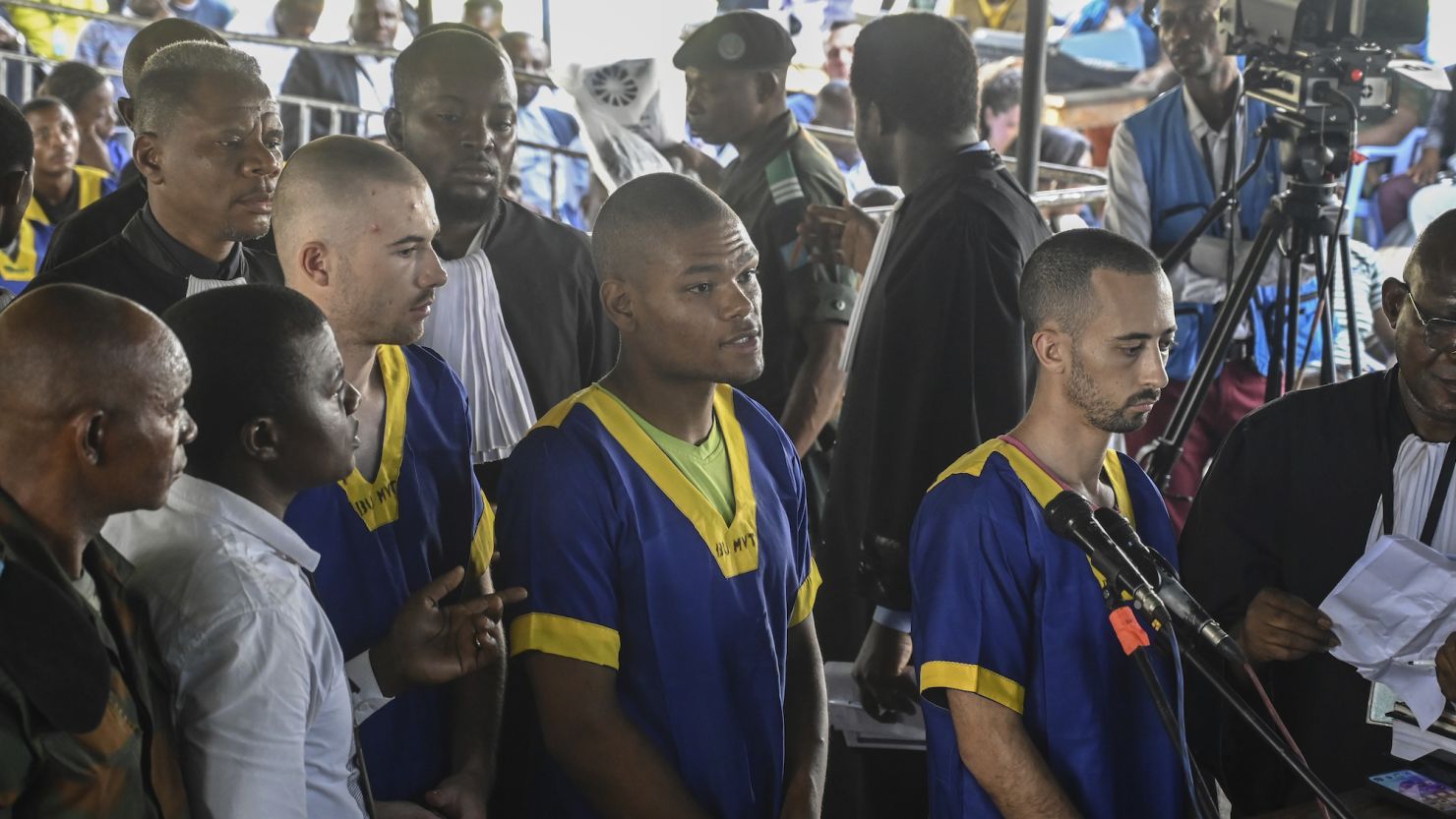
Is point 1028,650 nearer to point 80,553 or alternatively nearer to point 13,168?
point 80,553

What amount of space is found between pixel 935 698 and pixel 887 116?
1.54 meters

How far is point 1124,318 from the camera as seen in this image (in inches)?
85.7

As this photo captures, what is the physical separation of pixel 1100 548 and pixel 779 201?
2.20 metres

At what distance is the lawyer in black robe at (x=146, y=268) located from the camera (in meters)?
2.53

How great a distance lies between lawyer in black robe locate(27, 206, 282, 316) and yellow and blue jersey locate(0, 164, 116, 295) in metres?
2.33

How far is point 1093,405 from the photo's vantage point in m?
2.17

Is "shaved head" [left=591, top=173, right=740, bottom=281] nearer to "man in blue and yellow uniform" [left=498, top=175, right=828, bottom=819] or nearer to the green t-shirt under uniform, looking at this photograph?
"man in blue and yellow uniform" [left=498, top=175, right=828, bottom=819]

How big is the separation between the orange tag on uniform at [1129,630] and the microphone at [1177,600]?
0.04 meters

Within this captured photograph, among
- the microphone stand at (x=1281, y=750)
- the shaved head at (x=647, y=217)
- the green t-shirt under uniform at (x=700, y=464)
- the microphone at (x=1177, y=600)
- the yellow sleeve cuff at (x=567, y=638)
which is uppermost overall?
the shaved head at (x=647, y=217)

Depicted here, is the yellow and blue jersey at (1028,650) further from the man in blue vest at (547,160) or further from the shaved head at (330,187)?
the man in blue vest at (547,160)

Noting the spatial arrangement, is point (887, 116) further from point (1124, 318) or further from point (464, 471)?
point (464, 471)

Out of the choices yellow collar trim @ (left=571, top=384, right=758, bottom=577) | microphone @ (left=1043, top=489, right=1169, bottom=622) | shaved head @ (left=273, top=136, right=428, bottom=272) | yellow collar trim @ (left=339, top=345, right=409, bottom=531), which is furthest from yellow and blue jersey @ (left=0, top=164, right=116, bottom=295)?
microphone @ (left=1043, top=489, right=1169, bottom=622)

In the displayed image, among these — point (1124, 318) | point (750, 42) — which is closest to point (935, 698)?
point (1124, 318)

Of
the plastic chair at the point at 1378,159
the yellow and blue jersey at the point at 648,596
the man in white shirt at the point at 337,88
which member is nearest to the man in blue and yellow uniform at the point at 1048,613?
the yellow and blue jersey at the point at 648,596
